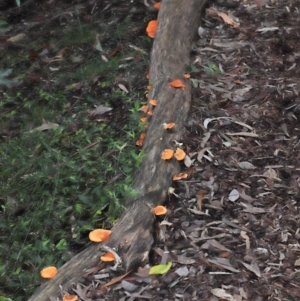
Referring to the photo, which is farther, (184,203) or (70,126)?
(70,126)

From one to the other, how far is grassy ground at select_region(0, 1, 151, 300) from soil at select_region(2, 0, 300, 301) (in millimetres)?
426

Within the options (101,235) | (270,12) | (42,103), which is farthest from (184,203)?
(270,12)

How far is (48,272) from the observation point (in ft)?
11.4

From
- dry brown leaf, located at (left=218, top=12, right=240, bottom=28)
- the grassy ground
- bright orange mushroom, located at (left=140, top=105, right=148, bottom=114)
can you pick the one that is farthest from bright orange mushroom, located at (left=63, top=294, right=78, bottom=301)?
dry brown leaf, located at (left=218, top=12, right=240, bottom=28)

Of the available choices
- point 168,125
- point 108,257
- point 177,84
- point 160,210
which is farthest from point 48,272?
point 177,84

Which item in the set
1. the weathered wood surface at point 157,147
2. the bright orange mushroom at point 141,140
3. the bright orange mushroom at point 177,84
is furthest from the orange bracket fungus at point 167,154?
the bright orange mushroom at point 177,84

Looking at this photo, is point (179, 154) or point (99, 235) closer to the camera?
point (99, 235)

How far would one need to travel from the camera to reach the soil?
339 centimetres

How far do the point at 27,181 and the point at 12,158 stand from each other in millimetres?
306

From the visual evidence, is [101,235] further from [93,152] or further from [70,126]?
Answer: [70,126]

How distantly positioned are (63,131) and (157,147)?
0.94m

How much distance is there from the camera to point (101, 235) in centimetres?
357

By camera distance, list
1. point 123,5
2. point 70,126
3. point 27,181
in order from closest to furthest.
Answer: point 27,181
point 70,126
point 123,5

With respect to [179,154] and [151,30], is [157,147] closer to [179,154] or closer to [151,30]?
[179,154]
